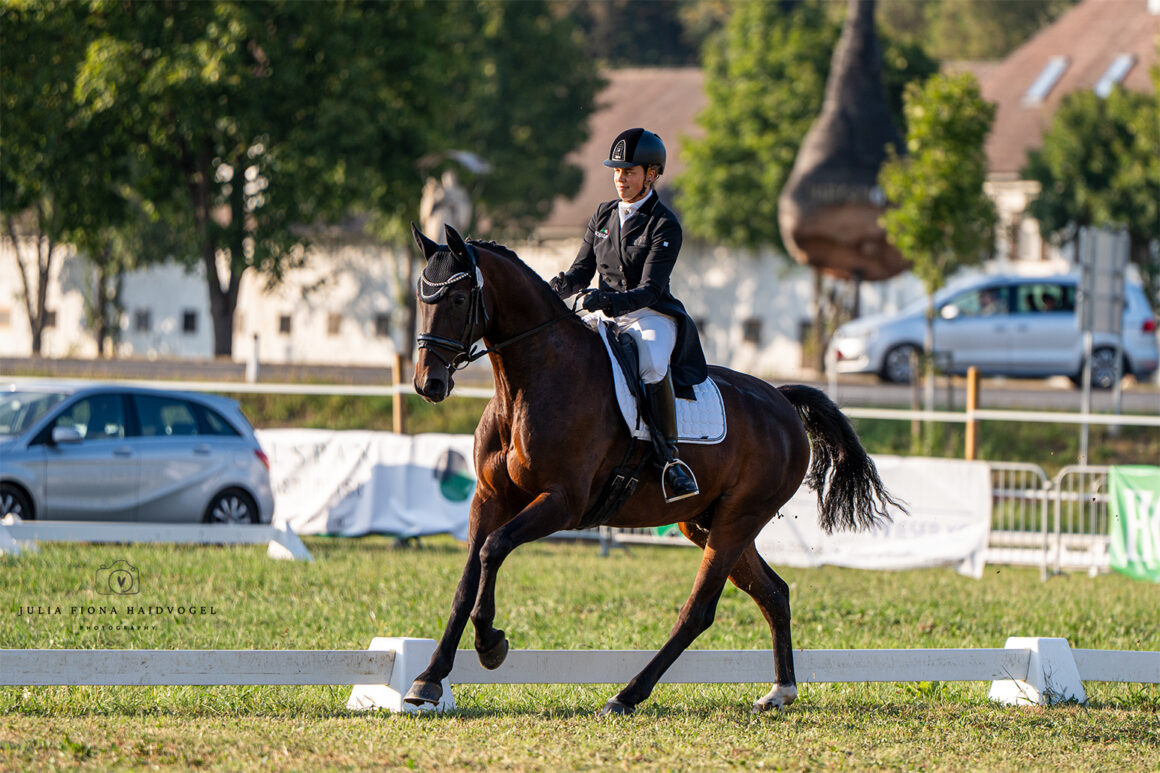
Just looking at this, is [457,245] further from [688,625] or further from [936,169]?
[936,169]

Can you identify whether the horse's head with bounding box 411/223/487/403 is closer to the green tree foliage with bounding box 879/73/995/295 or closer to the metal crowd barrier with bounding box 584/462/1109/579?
the metal crowd barrier with bounding box 584/462/1109/579

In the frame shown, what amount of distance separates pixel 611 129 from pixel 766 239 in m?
12.0

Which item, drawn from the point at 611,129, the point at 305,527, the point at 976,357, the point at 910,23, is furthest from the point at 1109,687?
the point at 910,23

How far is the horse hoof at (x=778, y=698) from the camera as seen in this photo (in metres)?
8.41

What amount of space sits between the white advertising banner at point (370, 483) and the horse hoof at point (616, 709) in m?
9.88

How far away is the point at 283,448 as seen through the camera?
1819 centimetres

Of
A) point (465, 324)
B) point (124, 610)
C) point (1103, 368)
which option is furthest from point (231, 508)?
point (1103, 368)

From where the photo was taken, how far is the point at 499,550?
23.9ft

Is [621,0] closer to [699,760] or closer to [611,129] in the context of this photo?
[611,129]

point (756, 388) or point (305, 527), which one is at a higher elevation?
point (756, 388)

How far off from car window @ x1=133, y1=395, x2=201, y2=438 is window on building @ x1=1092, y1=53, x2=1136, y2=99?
3989cm

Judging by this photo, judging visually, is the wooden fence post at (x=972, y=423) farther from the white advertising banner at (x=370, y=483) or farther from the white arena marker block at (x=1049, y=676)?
the white arena marker block at (x=1049, y=676)

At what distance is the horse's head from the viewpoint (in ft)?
23.4

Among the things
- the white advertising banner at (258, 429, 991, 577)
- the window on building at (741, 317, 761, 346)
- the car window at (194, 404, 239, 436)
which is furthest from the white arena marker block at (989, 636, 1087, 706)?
the window on building at (741, 317, 761, 346)
